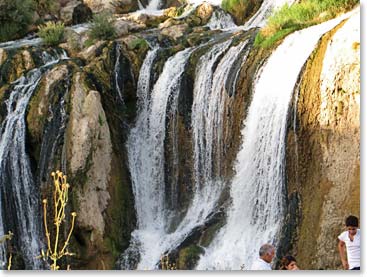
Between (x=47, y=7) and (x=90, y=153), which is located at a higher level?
(x=47, y=7)

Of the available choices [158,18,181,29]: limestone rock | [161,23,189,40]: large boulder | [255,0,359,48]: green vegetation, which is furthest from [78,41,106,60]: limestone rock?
[255,0,359,48]: green vegetation

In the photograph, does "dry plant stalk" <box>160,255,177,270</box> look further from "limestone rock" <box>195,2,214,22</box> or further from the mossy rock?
"limestone rock" <box>195,2,214,22</box>

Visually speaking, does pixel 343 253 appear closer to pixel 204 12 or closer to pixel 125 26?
pixel 125 26

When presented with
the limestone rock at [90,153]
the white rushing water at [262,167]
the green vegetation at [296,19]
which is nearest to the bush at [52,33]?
the limestone rock at [90,153]

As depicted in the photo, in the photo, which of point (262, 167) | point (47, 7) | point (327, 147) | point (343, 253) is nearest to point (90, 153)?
point (262, 167)

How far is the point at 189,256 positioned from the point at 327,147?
4.76 feet

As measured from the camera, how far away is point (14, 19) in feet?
27.8

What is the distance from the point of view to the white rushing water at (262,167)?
18.1 feet

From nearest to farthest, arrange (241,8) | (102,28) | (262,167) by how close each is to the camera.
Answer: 1. (262,167)
2. (102,28)
3. (241,8)

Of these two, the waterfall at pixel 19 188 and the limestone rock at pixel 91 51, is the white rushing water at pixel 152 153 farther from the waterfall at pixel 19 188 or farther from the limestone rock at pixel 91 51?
the waterfall at pixel 19 188

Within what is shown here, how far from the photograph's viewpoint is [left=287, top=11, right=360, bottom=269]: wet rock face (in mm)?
4934

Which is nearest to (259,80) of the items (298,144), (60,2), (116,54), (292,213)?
(298,144)

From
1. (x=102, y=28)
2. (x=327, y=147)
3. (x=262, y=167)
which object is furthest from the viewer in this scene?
(x=102, y=28)

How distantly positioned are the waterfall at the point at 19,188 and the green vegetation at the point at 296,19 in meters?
2.43
